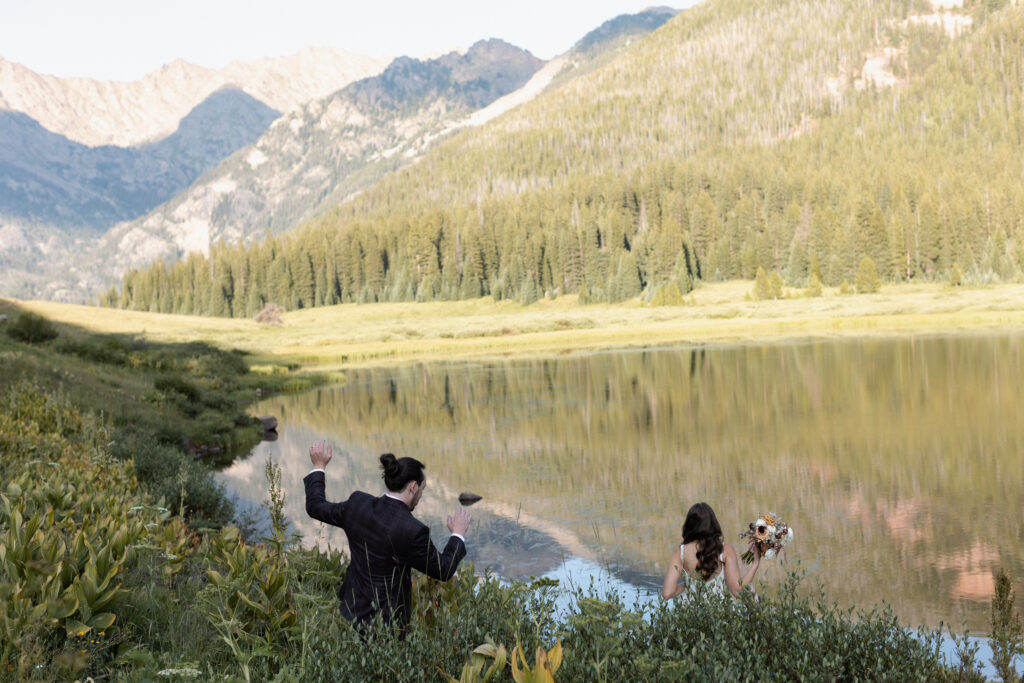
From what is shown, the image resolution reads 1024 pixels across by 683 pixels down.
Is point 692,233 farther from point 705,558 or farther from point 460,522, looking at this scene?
point 460,522

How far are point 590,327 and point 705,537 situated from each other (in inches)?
3671

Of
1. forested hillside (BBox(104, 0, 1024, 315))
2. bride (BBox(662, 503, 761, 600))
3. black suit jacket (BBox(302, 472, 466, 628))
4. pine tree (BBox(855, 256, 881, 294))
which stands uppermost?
forested hillside (BBox(104, 0, 1024, 315))

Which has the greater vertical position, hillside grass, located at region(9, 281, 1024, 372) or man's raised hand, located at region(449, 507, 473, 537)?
man's raised hand, located at region(449, 507, 473, 537)

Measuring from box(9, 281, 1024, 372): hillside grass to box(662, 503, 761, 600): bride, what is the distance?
57.6 metres

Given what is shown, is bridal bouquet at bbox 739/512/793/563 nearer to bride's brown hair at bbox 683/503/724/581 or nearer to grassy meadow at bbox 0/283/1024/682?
bride's brown hair at bbox 683/503/724/581

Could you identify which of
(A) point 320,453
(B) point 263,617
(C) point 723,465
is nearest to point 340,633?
(B) point 263,617

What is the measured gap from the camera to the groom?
A: 22.9 feet

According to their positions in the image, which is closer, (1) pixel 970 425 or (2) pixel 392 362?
(1) pixel 970 425

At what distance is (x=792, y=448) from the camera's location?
919 inches

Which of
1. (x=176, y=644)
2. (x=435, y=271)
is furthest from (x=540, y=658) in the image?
(x=435, y=271)

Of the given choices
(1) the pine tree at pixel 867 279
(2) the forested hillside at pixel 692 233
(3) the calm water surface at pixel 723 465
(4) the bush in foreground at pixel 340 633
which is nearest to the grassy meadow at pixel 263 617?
(4) the bush in foreground at pixel 340 633

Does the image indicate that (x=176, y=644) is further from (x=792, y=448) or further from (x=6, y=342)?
(x=6, y=342)

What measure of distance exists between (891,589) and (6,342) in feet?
113

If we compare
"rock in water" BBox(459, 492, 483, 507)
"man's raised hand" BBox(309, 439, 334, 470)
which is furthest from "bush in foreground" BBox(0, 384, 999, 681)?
"rock in water" BBox(459, 492, 483, 507)
